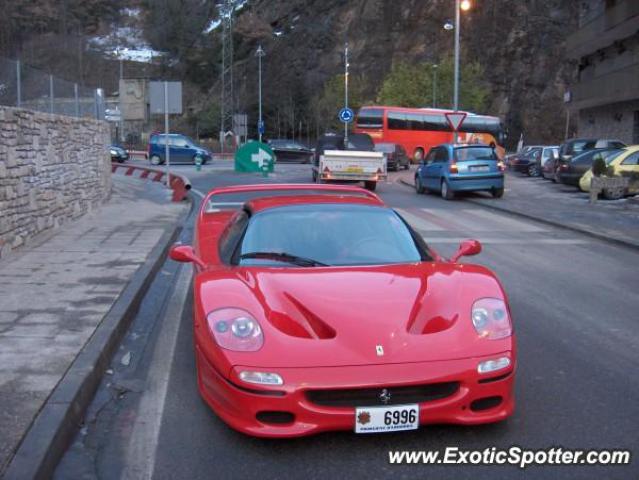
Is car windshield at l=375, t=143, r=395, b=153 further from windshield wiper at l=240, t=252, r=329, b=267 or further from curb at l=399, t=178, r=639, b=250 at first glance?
windshield wiper at l=240, t=252, r=329, b=267

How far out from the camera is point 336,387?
3.62m

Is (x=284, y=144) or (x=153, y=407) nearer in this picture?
(x=153, y=407)

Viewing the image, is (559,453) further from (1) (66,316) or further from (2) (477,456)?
(1) (66,316)

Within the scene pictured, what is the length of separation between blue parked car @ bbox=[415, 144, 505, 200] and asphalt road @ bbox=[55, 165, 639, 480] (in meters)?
12.2

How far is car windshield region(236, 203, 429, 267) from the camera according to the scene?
16.5 feet

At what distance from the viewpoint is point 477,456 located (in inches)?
148

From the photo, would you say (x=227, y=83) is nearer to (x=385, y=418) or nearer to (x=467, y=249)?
(x=467, y=249)

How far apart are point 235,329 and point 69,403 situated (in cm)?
112

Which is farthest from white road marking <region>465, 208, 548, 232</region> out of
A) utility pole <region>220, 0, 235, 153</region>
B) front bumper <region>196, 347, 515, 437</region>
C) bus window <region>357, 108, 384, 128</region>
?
utility pole <region>220, 0, 235, 153</region>

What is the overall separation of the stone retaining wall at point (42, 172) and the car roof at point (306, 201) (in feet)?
15.7

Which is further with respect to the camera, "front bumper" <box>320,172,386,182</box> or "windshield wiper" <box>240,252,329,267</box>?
"front bumper" <box>320,172,386,182</box>

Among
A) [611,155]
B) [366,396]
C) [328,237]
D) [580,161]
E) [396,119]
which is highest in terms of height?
[396,119]

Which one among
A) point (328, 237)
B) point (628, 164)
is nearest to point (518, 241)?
point (328, 237)

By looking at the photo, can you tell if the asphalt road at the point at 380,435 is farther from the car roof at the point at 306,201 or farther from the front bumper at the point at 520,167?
the front bumper at the point at 520,167
